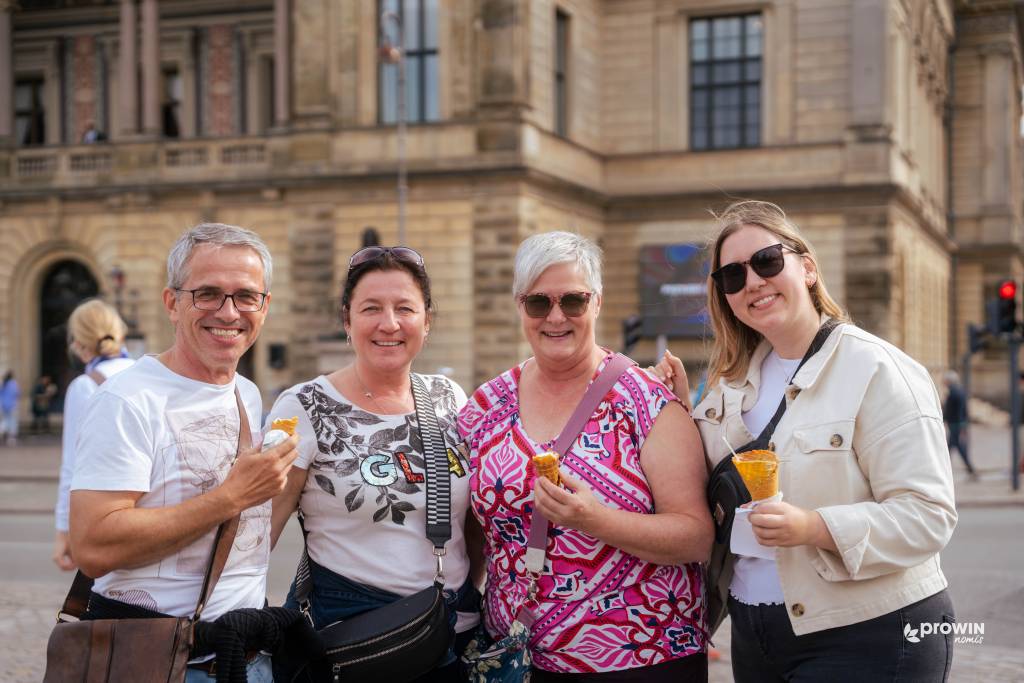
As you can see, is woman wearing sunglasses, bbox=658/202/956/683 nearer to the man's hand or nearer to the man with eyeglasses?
the man's hand

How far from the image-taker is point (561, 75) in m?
28.7

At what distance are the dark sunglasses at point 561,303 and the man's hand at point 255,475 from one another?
95 centimetres

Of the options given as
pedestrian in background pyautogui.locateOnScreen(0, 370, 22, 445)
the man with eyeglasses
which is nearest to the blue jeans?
the man with eyeglasses

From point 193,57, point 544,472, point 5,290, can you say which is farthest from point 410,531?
point 193,57

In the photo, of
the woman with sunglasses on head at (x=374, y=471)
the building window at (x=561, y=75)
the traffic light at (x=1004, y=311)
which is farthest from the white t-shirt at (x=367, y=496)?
the building window at (x=561, y=75)

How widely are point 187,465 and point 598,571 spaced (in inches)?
50.6

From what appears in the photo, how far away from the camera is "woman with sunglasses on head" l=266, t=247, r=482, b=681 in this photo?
3.47 metres

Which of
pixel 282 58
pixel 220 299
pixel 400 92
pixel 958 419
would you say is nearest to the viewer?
pixel 220 299

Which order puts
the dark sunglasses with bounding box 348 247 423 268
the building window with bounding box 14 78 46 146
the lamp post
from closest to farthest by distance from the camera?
the dark sunglasses with bounding box 348 247 423 268, the lamp post, the building window with bounding box 14 78 46 146

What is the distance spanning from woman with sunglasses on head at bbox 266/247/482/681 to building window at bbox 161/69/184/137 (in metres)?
33.4

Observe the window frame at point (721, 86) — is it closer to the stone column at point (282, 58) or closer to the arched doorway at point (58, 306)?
the stone column at point (282, 58)

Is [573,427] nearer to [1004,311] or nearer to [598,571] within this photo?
[598,571]

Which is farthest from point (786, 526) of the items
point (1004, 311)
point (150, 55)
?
point (150, 55)

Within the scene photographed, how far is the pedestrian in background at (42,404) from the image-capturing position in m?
28.5
